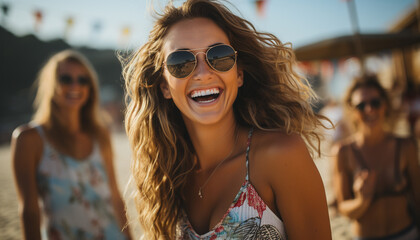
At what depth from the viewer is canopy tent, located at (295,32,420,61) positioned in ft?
20.3

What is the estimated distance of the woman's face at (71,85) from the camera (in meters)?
2.79

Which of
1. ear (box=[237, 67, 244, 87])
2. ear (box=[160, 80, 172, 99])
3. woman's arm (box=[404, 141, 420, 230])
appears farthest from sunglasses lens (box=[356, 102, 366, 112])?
ear (box=[160, 80, 172, 99])

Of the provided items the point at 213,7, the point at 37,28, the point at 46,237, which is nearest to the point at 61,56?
the point at 46,237

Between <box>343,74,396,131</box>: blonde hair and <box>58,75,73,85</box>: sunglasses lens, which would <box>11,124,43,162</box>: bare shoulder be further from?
<box>343,74,396,131</box>: blonde hair

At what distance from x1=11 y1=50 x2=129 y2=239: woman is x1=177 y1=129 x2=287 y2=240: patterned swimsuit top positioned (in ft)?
5.11

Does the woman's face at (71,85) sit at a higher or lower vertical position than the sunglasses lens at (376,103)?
higher

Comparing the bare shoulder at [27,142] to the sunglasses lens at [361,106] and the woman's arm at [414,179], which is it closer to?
the sunglasses lens at [361,106]

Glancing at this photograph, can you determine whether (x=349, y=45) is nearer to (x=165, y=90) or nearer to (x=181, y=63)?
(x=165, y=90)

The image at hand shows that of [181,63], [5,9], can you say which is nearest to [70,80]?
[181,63]

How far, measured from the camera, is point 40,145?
7.88ft

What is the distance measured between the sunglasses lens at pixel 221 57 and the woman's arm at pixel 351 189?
5.79 feet

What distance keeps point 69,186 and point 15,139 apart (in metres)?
0.64

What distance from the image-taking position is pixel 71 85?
9.30 ft

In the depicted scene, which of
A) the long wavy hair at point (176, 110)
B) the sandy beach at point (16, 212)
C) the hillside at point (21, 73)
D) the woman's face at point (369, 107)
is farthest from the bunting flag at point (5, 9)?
the hillside at point (21, 73)
